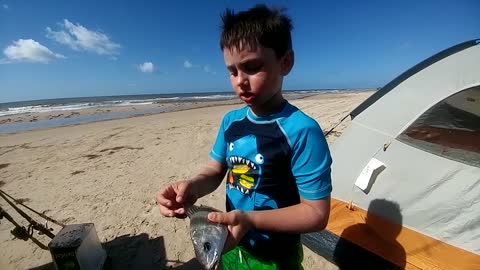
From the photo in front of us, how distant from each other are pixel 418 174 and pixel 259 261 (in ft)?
6.70

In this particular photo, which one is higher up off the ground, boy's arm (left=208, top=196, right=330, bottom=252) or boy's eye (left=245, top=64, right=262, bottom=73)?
boy's eye (left=245, top=64, right=262, bottom=73)

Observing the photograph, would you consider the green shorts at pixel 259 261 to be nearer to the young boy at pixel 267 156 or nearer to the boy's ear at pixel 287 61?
the young boy at pixel 267 156

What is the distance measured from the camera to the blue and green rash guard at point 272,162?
43.7 inches

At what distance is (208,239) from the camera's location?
0.87m

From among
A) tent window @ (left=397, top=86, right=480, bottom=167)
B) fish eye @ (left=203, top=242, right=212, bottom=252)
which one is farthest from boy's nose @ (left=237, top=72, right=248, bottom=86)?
tent window @ (left=397, top=86, right=480, bottom=167)

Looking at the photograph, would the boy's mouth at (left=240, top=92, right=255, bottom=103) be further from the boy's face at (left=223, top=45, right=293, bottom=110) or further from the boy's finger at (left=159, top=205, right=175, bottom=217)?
the boy's finger at (left=159, top=205, right=175, bottom=217)

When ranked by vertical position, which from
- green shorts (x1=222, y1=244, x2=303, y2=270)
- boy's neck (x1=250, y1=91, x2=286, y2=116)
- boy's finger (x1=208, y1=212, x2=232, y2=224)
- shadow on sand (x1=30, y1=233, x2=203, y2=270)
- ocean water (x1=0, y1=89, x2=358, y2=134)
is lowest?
ocean water (x1=0, y1=89, x2=358, y2=134)

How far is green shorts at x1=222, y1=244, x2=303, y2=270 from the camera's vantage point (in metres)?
1.39

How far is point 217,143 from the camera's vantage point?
1.57 meters

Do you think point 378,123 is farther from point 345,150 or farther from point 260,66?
point 260,66

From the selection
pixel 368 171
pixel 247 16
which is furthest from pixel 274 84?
pixel 368 171

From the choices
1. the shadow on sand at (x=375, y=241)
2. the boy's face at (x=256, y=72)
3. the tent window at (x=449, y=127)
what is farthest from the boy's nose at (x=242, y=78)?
the tent window at (x=449, y=127)

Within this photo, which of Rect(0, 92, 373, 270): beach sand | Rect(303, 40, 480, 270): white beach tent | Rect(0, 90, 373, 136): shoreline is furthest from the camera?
Rect(0, 90, 373, 136): shoreline

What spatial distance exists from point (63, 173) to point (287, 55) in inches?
260
